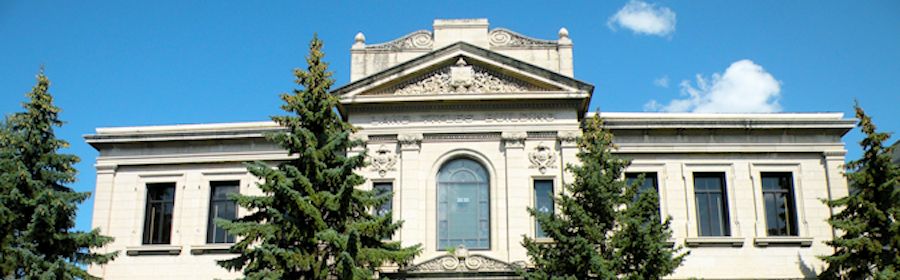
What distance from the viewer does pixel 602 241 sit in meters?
21.5

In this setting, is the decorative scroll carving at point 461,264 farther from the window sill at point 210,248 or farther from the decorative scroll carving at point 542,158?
the window sill at point 210,248

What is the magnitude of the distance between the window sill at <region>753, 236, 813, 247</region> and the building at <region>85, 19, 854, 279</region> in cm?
4

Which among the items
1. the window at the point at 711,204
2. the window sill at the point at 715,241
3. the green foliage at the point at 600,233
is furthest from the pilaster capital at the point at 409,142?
the window at the point at 711,204

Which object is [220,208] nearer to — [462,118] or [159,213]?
[159,213]

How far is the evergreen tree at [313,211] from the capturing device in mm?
20062

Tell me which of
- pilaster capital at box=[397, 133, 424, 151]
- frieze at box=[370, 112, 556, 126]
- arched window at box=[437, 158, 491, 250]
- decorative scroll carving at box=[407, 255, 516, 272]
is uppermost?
frieze at box=[370, 112, 556, 126]

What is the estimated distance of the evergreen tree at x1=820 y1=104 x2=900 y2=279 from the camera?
72.6 ft

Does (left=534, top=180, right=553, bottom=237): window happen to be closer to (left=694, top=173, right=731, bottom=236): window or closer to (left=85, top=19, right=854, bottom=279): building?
(left=85, top=19, right=854, bottom=279): building

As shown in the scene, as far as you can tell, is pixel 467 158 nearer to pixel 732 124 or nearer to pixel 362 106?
pixel 362 106

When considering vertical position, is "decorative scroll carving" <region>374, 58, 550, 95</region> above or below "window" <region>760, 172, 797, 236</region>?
above

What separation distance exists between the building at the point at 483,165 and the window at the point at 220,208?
0.15 feet

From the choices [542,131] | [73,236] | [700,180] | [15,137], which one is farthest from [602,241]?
[15,137]

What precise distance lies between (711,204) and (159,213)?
17.5 meters

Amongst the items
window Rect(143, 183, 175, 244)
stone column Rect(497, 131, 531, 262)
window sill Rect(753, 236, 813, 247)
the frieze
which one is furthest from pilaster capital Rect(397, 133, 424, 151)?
window sill Rect(753, 236, 813, 247)
